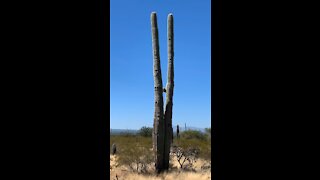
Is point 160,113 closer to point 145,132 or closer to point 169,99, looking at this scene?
point 169,99

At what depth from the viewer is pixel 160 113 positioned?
32.4 feet

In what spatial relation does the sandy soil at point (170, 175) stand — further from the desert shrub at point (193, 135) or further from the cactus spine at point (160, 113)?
the desert shrub at point (193, 135)

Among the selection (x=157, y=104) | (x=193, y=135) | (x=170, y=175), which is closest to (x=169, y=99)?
(x=157, y=104)

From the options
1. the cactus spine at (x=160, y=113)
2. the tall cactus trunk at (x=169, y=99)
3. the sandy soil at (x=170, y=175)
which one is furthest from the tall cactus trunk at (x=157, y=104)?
the sandy soil at (x=170, y=175)

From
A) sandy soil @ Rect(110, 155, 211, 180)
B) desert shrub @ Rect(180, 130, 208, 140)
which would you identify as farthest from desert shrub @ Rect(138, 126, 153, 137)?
sandy soil @ Rect(110, 155, 211, 180)

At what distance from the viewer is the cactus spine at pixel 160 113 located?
32.2ft

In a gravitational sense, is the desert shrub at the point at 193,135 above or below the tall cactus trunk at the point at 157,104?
below

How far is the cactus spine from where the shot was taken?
982 centimetres

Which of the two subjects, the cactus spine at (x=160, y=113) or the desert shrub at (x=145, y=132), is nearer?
the cactus spine at (x=160, y=113)

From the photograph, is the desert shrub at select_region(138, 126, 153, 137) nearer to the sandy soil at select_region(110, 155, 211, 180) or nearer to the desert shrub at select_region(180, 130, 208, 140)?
the desert shrub at select_region(180, 130, 208, 140)
